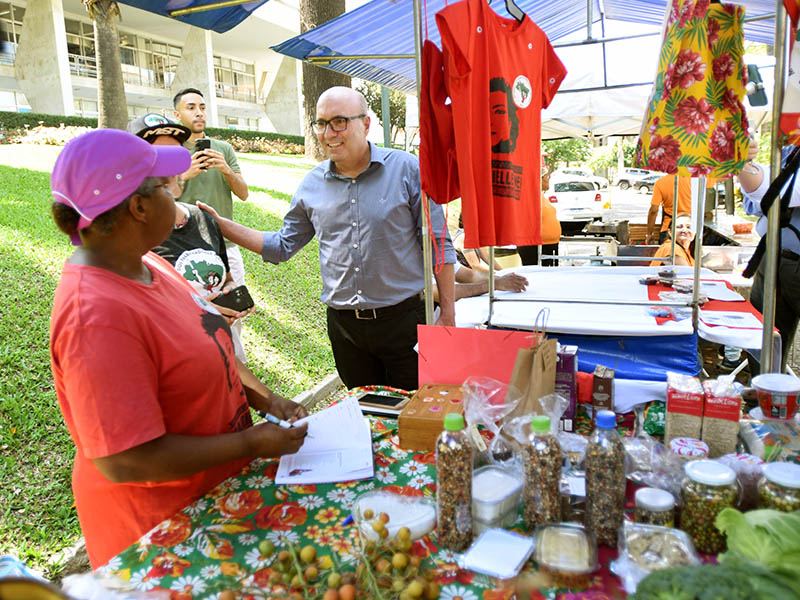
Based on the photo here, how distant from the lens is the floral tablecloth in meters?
1.18

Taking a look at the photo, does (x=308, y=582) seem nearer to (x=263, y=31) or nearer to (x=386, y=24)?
(x=386, y=24)

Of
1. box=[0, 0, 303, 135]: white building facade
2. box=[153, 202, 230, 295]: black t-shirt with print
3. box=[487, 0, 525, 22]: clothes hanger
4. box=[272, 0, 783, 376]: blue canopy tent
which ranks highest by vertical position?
box=[0, 0, 303, 135]: white building facade

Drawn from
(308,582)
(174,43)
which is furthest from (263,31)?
(308,582)

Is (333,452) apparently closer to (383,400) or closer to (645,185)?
(383,400)

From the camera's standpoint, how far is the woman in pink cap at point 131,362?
4.35 feet

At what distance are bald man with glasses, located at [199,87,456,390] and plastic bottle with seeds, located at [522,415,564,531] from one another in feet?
5.84

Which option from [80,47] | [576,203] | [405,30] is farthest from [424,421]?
[80,47]

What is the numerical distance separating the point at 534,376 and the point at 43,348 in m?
4.21

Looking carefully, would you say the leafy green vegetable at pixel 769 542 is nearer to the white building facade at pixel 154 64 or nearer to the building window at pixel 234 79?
the white building facade at pixel 154 64

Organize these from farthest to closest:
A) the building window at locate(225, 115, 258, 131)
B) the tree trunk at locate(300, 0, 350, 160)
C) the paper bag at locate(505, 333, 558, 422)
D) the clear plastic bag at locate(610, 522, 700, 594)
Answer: the building window at locate(225, 115, 258, 131) < the tree trunk at locate(300, 0, 350, 160) < the paper bag at locate(505, 333, 558, 422) < the clear plastic bag at locate(610, 522, 700, 594)

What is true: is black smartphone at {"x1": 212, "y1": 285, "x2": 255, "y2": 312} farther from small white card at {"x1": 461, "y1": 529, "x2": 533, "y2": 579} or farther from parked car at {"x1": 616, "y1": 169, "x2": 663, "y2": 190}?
parked car at {"x1": 616, "y1": 169, "x2": 663, "y2": 190}

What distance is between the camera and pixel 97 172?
1419mm

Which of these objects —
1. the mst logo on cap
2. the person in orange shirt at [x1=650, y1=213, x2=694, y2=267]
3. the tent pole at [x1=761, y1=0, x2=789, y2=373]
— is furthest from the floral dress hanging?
the person in orange shirt at [x1=650, y1=213, x2=694, y2=267]

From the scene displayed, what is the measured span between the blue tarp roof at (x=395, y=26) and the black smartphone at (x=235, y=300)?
228 cm
